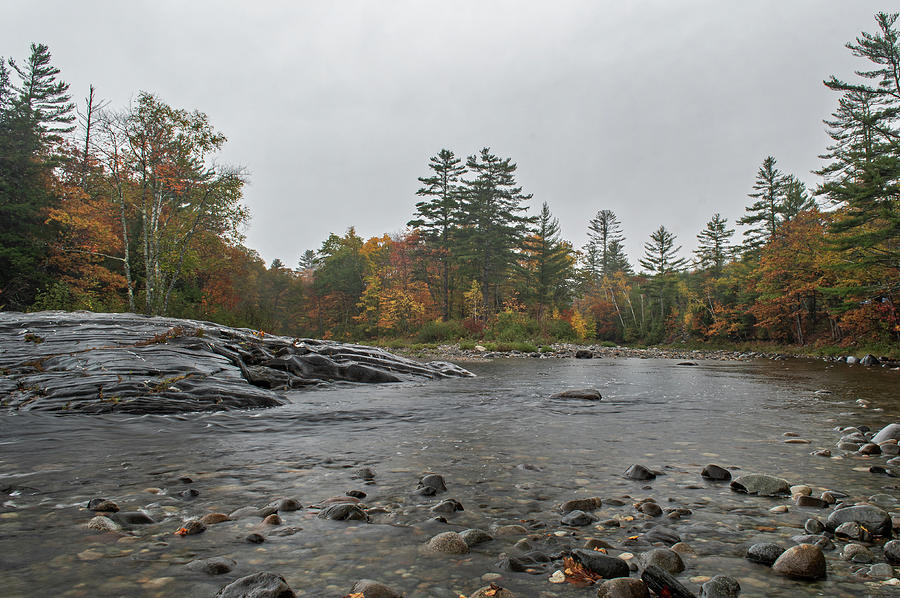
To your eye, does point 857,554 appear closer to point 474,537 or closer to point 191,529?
point 474,537

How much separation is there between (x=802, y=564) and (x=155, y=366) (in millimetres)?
8538

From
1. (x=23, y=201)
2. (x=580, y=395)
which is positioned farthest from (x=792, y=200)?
(x=23, y=201)

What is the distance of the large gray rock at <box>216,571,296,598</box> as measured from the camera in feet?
4.92

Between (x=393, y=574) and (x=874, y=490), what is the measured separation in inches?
129

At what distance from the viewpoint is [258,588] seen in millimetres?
1541

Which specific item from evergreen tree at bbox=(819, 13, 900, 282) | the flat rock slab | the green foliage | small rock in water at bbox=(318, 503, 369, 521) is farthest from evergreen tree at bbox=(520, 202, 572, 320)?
small rock in water at bbox=(318, 503, 369, 521)

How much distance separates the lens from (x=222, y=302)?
34.2m

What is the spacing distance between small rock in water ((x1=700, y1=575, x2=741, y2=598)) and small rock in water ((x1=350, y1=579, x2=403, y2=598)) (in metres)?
1.14

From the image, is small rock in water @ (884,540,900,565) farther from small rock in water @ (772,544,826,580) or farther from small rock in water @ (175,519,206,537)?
small rock in water @ (175,519,206,537)

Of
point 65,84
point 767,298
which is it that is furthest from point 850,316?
point 65,84

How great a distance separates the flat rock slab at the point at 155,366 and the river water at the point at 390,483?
0.66m

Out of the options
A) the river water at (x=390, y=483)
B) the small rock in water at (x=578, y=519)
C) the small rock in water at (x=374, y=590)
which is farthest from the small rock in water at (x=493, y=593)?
the small rock in water at (x=578, y=519)

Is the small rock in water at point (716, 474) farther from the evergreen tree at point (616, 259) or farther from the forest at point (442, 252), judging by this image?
the evergreen tree at point (616, 259)

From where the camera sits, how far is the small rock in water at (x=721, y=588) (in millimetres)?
1622
